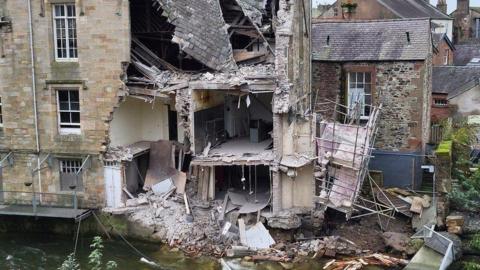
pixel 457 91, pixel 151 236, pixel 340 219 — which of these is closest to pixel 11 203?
pixel 151 236

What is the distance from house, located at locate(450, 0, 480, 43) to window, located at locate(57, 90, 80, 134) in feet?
146

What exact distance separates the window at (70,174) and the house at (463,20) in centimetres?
4473

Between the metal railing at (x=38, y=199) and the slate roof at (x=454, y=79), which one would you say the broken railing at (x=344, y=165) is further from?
the slate roof at (x=454, y=79)

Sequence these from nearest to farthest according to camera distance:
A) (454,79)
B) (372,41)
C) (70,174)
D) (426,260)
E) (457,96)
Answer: (426,260)
(70,174)
(372,41)
(457,96)
(454,79)

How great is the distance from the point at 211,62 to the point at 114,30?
400 centimetres

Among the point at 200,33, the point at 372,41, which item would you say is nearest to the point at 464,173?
the point at 372,41

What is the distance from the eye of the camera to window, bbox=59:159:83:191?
23578 mm

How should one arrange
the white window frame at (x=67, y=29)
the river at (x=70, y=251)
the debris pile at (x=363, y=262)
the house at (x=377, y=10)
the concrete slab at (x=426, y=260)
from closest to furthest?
the concrete slab at (x=426, y=260)
the debris pile at (x=363, y=262)
the river at (x=70, y=251)
the white window frame at (x=67, y=29)
the house at (x=377, y=10)

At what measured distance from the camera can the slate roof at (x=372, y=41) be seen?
2516 cm

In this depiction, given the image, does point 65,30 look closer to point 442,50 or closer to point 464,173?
point 464,173

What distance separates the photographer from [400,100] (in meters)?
25.3

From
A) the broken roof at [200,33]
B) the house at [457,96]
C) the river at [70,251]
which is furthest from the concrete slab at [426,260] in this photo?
the house at [457,96]

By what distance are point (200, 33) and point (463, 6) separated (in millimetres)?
41756

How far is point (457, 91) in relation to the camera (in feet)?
104
